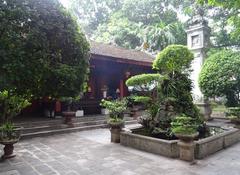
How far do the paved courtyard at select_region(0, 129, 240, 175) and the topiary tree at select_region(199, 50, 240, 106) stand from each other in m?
4.76

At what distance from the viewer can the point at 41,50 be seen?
4012 mm

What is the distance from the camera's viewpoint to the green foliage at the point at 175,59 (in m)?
7.46

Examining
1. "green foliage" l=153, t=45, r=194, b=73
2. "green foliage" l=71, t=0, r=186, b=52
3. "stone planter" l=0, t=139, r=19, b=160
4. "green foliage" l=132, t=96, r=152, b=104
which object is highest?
"green foliage" l=71, t=0, r=186, b=52

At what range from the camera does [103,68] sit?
13594mm

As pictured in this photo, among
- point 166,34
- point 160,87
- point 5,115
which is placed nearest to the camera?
point 5,115

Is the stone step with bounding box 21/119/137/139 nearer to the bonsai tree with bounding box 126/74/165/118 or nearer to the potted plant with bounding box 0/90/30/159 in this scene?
the potted plant with bounding box 0/90/30/159

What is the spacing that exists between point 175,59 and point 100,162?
4.06 metres

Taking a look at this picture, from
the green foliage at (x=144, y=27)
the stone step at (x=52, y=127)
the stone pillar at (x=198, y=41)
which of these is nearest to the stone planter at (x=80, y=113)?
the stone step at (x=52, y=127)

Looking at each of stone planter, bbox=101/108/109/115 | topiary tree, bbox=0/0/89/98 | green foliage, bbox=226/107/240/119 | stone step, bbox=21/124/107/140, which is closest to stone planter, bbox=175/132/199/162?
topiary tree, bbox=0/0/89/98

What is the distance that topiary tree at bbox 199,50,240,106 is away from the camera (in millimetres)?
11203

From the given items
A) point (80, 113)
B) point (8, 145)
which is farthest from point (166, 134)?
point (80, 113)

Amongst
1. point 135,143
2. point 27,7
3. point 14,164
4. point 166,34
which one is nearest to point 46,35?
point 27,7

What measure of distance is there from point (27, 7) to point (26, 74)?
1.10 meters

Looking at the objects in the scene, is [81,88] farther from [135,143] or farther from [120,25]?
[120,25]
